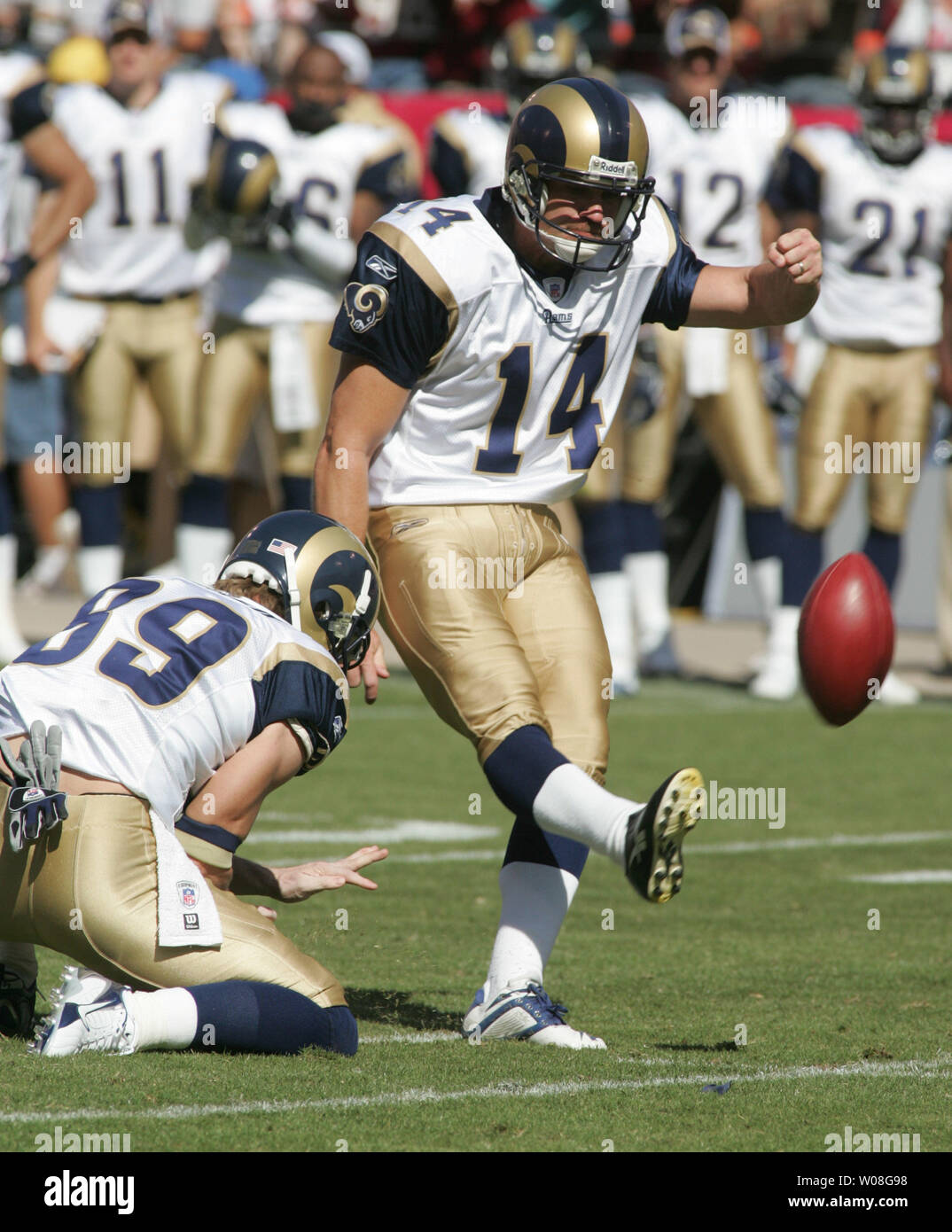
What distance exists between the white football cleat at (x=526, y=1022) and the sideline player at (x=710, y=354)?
434 cm

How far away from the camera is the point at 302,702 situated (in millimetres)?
3178

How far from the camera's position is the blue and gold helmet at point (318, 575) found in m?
3.35

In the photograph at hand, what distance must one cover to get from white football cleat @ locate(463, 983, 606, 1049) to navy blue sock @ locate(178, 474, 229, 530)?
4.47 metres

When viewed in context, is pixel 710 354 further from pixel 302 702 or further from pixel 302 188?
pixel 302 702

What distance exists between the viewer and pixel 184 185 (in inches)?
306

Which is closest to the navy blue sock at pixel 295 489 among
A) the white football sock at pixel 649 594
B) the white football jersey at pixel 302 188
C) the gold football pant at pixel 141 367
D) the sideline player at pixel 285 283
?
the sideline player at pixel 285 283

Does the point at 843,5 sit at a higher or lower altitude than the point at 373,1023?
higher

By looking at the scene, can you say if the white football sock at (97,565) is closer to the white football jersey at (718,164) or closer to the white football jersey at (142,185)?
the white football jersey at (142,185)

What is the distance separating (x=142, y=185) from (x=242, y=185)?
68 cm

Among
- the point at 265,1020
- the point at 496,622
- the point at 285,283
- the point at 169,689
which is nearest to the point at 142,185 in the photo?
the point at 285,283

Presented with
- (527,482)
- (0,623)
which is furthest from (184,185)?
(527,482)
